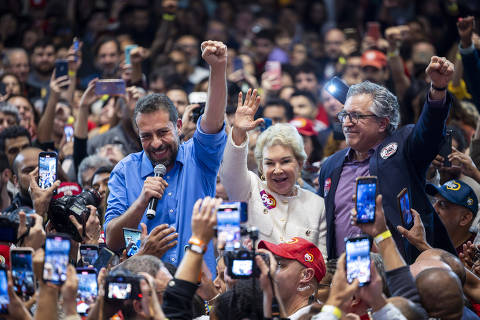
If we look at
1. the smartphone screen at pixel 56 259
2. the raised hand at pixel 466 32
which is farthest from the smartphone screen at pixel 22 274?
the raised hand at pixel 466 32

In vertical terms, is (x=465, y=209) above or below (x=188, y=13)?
below

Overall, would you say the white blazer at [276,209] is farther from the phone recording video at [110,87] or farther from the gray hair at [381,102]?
the phone recording video at [110,87]

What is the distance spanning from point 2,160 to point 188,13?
5417mm

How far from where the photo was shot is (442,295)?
140 inches

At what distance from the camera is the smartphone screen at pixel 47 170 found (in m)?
4.61

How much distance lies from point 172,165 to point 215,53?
0.77 meters

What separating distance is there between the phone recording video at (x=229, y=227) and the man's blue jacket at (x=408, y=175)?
151cm

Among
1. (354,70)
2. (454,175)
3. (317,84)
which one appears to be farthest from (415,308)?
(317,84)

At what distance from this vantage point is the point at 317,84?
9.98 metres

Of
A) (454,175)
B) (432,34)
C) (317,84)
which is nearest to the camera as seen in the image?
(454,175)

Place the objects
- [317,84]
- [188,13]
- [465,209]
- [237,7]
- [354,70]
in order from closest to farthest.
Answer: [465,209] < [354,70] < [317,84] < [188,13] < [237,7]

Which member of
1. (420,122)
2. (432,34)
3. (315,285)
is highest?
(432,34)

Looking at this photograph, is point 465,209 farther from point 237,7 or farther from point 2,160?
point 237,7

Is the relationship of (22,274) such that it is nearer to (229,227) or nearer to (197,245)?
(197,245)
